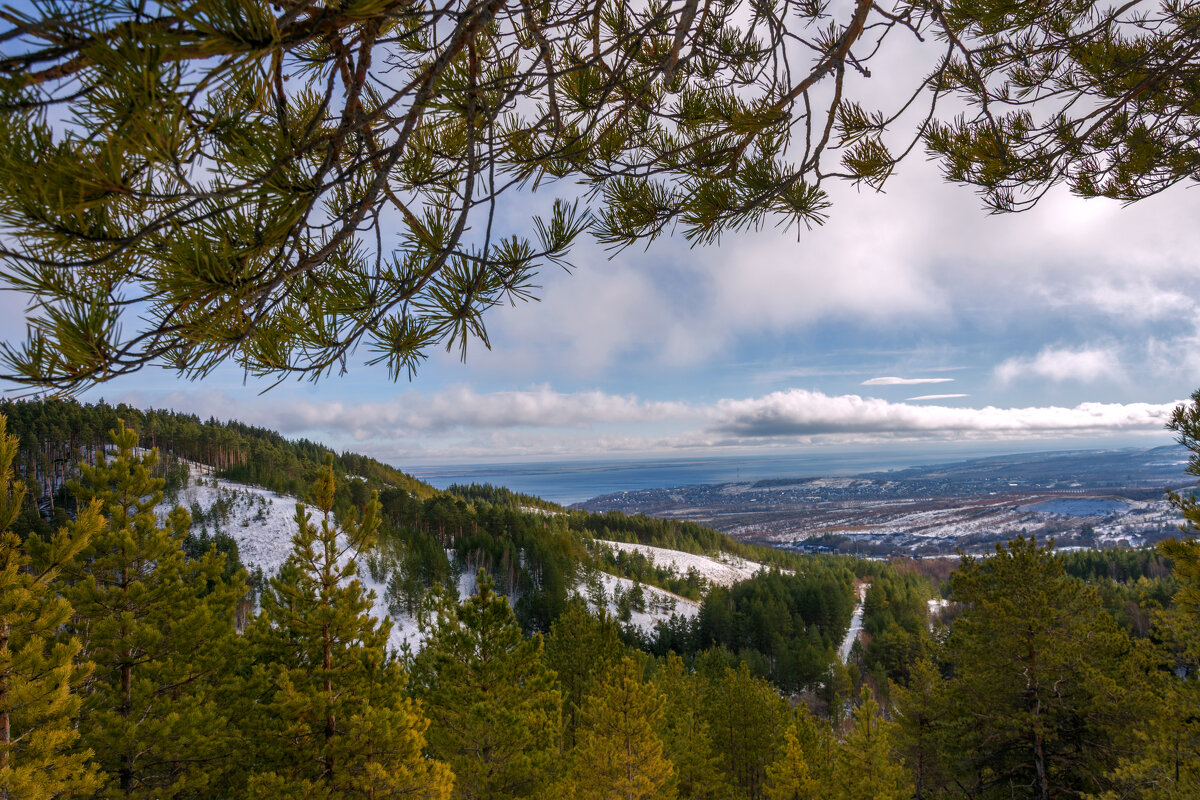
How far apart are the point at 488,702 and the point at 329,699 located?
2334 mm

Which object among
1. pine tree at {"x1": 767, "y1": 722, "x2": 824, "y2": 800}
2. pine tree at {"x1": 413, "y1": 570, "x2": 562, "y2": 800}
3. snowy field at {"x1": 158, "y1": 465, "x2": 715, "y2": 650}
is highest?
pine tree at {"x1": 413, "y1": 570, "x2": 562, "y2": 800}

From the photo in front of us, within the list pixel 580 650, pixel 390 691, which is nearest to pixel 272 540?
pixel 580 650

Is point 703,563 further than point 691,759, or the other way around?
point 703,563

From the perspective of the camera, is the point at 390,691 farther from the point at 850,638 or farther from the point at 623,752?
the point at 850,638

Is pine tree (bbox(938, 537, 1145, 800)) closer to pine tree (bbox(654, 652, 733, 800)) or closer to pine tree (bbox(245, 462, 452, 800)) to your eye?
pine tree (bbox(654, 652, 733, 800))

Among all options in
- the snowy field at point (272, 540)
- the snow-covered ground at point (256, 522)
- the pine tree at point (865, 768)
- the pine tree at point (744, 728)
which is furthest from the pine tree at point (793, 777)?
the snow-covered ground at point (256, 522)

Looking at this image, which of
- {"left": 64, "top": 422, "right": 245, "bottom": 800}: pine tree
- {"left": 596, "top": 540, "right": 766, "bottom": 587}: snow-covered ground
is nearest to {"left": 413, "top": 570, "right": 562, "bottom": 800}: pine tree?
{"left": 64, "top": 422, "right": 245, "bottom": 800}: pine tree

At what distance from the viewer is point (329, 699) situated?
607cm

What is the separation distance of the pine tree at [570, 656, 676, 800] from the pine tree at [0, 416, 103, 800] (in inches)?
265

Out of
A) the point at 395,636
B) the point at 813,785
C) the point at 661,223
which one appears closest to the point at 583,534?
the point at 395,636

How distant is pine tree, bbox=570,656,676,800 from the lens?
8688 mm

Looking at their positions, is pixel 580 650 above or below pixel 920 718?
above

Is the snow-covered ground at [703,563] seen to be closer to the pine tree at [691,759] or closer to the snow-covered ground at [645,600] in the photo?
the snow-covered ground at [645,600]

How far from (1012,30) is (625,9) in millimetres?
2387
